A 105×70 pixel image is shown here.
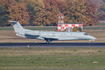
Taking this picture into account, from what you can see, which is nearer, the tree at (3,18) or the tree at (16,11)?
the tree at (3,18)

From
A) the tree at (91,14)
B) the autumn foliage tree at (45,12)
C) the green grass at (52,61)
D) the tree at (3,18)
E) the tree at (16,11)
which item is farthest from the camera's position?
the tree at (91,14)

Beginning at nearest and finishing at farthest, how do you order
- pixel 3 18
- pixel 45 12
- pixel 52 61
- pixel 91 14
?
pixel 52 61
pixel 3 18
pixel 45 12
pixel 91 14

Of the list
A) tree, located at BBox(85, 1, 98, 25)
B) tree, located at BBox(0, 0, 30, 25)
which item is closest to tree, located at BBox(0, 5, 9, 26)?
tree, located at BBox(0, 0, 30, 25)

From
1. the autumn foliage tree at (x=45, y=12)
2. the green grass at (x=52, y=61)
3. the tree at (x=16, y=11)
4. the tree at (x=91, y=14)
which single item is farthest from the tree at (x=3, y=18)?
the green grass at (x=52, y=61)

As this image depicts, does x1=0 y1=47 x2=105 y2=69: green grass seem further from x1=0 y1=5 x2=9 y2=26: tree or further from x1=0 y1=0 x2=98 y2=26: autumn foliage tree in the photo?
x1=0 y1=0 x2=98 y2=26: autumn foliage tree

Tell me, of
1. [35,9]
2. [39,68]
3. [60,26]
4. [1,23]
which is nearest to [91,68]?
[39,68]

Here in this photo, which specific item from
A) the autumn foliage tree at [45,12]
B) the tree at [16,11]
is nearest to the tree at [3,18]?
the tree at [16,11]

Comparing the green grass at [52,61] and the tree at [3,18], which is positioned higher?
the tree at [3,18]

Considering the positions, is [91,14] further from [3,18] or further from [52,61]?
[52,61]

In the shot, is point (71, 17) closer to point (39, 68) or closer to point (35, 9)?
point (35, 9)

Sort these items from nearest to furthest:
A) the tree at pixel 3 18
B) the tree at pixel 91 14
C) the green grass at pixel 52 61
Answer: the green grass at pixel 52 61
the tree at pixel 3 18
the tree at pixel 91 14

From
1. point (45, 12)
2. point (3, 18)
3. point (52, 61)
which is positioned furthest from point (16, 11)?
point (52, 61)

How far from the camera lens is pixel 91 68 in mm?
16344

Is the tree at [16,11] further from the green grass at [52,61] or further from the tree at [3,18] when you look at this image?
the green grass at [52,61]
